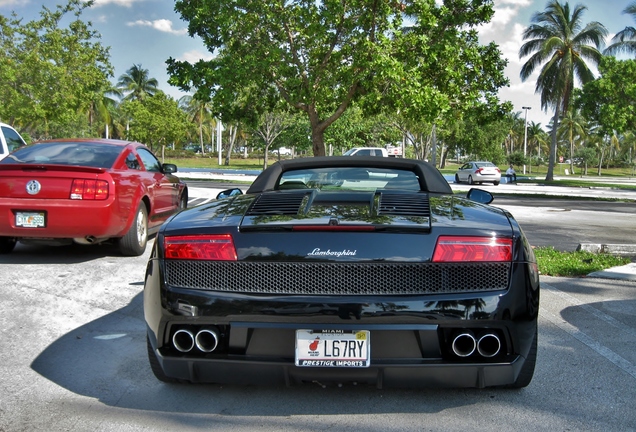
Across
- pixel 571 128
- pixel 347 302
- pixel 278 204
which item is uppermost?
pixel 571 128

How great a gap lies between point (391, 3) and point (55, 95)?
58.0 ft

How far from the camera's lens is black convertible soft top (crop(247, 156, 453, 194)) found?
4.30 metres

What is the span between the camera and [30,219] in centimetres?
686

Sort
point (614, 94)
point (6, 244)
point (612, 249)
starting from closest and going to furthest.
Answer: point (6, 244) < point (612, 249) < point (614, 94)

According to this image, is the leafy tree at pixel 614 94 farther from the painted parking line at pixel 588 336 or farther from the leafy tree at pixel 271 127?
the painted parking line at pixel 588 336

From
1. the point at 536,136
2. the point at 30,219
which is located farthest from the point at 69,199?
the point at 536,136

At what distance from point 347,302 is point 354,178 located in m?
2.13

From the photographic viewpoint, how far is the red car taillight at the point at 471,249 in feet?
9.58

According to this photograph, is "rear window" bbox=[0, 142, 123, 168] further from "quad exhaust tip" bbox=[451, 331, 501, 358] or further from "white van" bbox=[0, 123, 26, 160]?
"quad exhaust tip" bbox=[451, 331, 501, 358]

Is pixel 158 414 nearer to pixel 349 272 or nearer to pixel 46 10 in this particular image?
pixel 349 272

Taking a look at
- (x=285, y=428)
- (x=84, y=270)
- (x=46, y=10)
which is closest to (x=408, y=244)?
(x=285, y=428)

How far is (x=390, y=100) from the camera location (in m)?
19.8

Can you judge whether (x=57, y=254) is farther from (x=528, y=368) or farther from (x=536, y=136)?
(x=536, y=136)

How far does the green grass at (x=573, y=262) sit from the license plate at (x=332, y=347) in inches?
196
